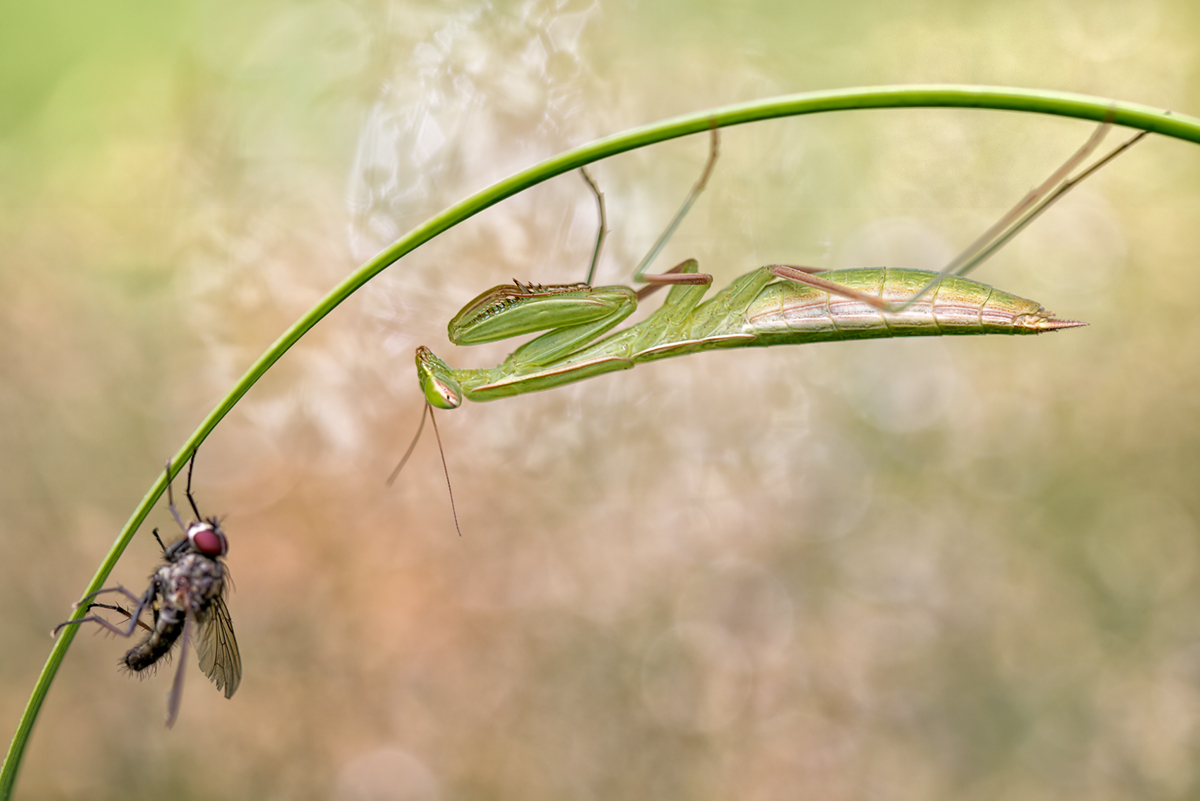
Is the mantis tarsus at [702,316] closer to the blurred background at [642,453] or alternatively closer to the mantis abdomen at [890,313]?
the mantis abdomen at [890,313]

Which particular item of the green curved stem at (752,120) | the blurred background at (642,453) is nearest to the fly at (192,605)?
the green curved stem at (752,120)

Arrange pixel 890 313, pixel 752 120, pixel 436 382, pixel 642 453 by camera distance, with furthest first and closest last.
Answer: pixel 642 453, pixel 436 382, pixel 890 313, pixel 752 120

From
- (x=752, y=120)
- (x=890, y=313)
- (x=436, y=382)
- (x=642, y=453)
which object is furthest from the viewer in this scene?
(x=642, y=453)

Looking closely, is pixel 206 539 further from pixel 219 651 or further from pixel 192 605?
pixel 219 651

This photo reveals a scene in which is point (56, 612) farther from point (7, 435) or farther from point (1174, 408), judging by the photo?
point (1174, 408)

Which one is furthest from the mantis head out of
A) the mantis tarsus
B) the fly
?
the fly

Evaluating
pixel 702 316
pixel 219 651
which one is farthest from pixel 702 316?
pixel 219 651

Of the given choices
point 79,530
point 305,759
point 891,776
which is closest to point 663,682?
point 891,776

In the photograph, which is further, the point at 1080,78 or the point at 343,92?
the point at 1080,78
